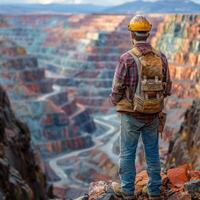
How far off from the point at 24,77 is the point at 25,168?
87.8 m

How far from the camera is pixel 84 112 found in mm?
123938

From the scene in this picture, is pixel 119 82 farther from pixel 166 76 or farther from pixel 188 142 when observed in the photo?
pixel 188 142

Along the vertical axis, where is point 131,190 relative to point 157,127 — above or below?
below

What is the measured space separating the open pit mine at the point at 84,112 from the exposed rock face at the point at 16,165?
0.11 metres

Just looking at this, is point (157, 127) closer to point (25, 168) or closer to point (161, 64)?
point (161, 64)

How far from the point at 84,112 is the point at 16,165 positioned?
92763 mm

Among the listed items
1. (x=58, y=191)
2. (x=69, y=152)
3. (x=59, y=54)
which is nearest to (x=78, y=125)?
(x=69, y=152)

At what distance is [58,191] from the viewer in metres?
68.6

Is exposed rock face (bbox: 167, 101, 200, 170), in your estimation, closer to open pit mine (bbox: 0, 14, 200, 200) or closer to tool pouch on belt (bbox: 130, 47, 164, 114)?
open pit mine (bbox: 0, 14, 200, 200)

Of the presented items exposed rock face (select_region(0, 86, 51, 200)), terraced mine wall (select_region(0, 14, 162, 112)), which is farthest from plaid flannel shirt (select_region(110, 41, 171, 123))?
terraced mine wall (select_region(0, 14, 162, 112))

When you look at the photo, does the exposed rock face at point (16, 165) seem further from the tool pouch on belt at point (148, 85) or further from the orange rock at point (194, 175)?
the tool pouch on belt at point (148, 85)

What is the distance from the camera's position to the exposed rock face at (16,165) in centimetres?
2391

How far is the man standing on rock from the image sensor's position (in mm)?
12195

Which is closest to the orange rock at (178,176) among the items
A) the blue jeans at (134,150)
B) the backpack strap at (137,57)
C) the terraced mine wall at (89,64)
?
the blue jeans at (134,150)
